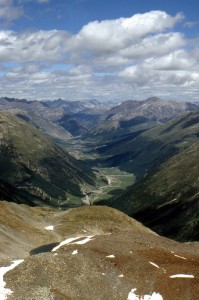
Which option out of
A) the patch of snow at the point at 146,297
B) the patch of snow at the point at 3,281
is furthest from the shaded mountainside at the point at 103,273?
the patch of snow at the point at 3,281

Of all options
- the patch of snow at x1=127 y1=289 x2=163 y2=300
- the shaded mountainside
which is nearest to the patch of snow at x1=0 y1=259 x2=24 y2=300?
the shaded mountainside

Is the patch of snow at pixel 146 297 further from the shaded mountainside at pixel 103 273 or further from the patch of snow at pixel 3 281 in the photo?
the patch of snow at pixel 3 281

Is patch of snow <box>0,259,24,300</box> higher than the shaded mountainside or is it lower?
higher

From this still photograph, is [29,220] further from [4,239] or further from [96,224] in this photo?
[4,239]

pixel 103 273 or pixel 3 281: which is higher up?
pixel 3 281

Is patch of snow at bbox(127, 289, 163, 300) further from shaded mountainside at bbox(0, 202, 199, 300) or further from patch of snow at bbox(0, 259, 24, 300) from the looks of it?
patch of snow at bbox(0, 259, 24, 300)

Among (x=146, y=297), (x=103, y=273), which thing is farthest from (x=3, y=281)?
(x=146, y=297)

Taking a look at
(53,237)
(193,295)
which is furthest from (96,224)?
(193,295)

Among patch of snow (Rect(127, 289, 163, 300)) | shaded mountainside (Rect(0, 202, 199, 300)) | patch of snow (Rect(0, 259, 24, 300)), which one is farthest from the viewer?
shaded mountainside (Rect(0, 202, 199, 300))

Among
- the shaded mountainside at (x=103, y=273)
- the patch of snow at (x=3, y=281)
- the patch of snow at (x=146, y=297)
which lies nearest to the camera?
the patch of snow at (x=3, y=281)

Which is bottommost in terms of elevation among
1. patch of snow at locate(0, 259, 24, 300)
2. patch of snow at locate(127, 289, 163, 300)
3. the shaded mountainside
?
patch of snow at locate(127, 289, 163, 300)

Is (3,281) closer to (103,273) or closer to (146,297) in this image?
(103,273)
